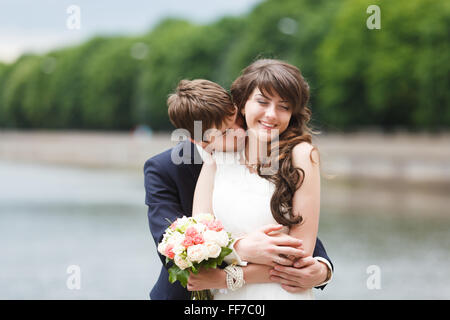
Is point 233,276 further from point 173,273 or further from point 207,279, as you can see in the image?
point 173,273

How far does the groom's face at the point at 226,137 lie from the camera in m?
3.33

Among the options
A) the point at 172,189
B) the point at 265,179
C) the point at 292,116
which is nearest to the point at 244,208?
the point at 265,179

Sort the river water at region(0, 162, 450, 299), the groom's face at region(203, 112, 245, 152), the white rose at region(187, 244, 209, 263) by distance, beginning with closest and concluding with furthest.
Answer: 1. the white rose at region(187, 244, 209, 263)
2. the groom's face at region(203, 112, 245, 152)
3. the river water at region(0, 162, 450, 299)

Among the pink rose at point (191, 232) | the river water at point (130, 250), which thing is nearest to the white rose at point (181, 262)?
the pink rose at point (191, 232)

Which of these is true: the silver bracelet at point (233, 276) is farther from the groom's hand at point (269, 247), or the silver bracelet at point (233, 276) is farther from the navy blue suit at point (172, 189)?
the navy blue suit at point (172, 189)

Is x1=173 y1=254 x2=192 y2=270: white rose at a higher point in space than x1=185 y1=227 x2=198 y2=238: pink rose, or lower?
lower

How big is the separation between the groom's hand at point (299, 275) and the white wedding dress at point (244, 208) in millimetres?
44

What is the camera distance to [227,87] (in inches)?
172

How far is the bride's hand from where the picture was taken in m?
3.15

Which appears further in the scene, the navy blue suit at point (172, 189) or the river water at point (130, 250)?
the river water at point (130, 250)

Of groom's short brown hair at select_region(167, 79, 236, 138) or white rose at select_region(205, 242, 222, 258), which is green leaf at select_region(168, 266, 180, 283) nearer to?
white rose at select_region(205, 242, 222, 258)

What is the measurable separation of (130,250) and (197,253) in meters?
8.86

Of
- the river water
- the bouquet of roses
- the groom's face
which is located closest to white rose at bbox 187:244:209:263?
the bouquet of roses

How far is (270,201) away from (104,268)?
7.44 m
